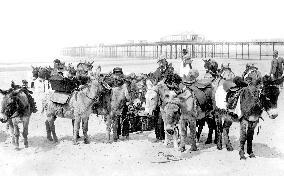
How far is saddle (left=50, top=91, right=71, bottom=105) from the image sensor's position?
11.6 m

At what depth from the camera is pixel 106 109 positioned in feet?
39.1

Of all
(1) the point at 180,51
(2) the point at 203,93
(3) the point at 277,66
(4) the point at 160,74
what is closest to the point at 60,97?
(4) the point at 160,74

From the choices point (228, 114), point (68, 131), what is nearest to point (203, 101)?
point (228, 114)

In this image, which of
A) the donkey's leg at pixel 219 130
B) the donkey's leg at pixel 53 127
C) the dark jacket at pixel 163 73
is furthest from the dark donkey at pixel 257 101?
the donkey's leg at pixel 53 127

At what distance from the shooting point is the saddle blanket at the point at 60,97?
11594 mm

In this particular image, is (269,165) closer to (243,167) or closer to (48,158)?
(243,167)

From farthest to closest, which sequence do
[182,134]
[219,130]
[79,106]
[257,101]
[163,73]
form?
[79,106] < [163,73] < [219,130] < [182,134] < [257,101]

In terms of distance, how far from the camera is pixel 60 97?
11.7m

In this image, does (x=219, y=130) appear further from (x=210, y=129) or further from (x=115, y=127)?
(x=115, y=127)

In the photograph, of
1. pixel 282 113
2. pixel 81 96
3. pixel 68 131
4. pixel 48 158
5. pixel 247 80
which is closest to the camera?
pixel 247 80

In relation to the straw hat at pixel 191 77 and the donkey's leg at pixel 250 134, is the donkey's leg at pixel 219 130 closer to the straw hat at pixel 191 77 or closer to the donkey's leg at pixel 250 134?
the donkey's leg at pixel 250 134

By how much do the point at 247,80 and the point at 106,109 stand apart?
4.75 meters

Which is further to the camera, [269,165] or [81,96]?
[81,96]

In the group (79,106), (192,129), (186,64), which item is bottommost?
(192,129)
